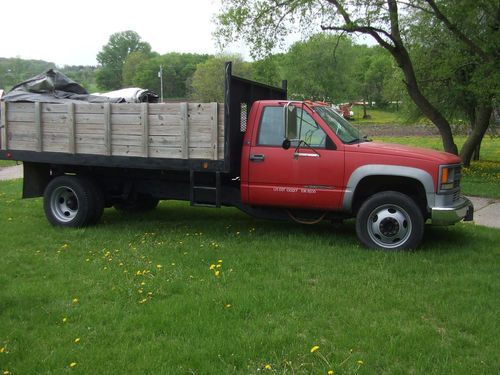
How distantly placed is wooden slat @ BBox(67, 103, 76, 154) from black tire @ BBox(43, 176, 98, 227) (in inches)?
23.9

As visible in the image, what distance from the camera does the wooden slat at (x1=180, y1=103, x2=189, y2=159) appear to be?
775 cm

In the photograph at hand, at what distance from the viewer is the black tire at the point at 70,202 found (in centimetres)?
875

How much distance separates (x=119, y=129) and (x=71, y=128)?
2.66 feet

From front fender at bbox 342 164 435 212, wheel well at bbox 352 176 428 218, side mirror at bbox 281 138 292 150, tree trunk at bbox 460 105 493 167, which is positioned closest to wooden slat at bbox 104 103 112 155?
side mirror at bbox 281 138 292 150

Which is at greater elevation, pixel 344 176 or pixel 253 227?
pixel 344 176

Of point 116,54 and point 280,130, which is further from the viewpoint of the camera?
point 116,54

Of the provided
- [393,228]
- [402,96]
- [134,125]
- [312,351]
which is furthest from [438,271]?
[402,96]

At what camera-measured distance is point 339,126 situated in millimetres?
7777

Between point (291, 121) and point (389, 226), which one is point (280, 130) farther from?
point (389, 226)

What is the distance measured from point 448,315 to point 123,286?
3.23 metres

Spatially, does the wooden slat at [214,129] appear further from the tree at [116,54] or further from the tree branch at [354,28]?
the tree at [116,54]

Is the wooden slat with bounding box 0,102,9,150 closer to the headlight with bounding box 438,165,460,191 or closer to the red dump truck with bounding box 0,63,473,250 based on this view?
the red dump truck with bounding box 0,63,473,250

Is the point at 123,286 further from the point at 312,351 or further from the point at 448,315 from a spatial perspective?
the point at 448,315

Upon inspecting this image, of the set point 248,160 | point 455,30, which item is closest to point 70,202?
point 248,160
